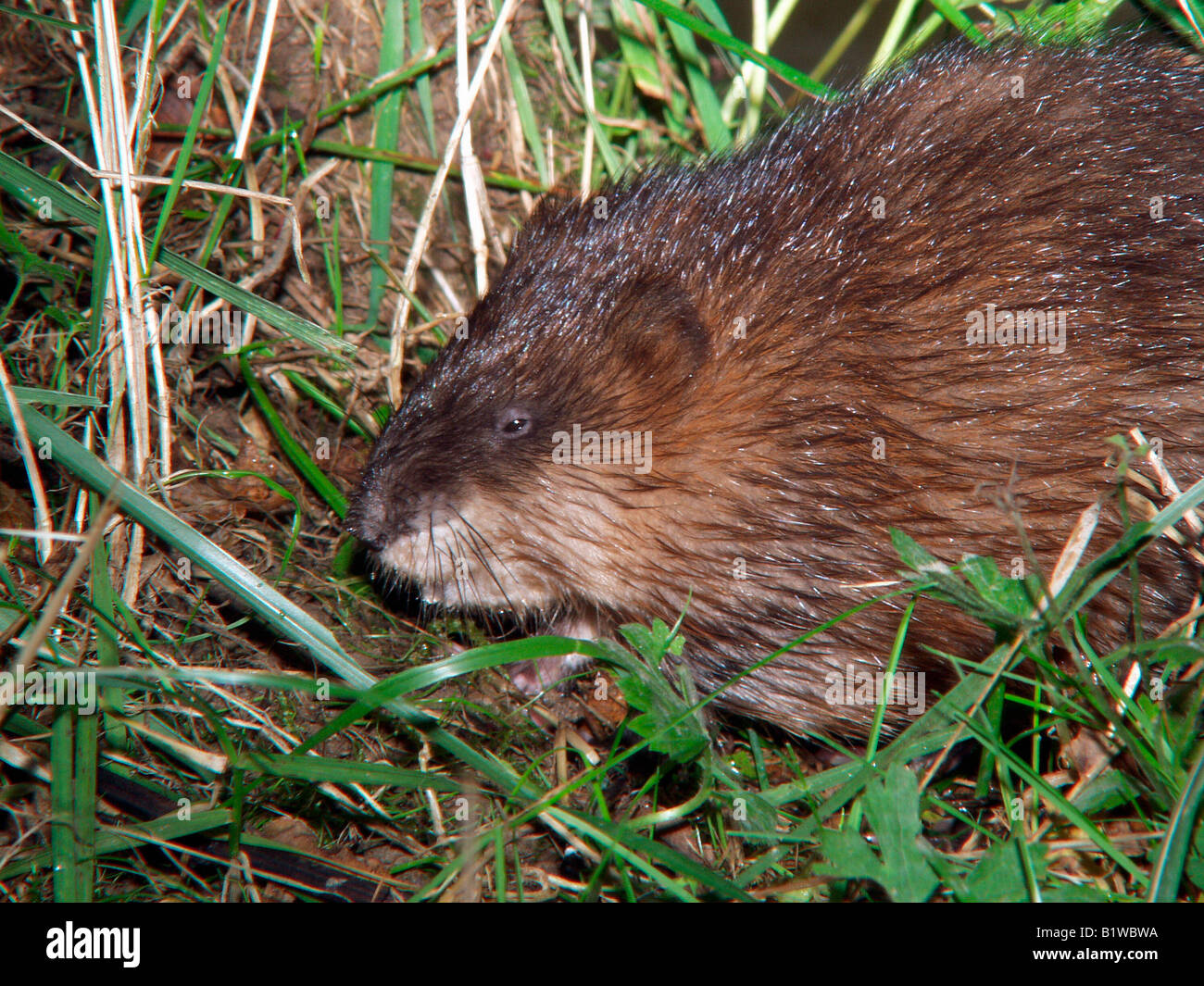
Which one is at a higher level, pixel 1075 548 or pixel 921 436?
pixel 921 436

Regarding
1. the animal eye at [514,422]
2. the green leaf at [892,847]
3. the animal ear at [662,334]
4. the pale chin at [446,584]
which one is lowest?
the green leaf at [892,847]

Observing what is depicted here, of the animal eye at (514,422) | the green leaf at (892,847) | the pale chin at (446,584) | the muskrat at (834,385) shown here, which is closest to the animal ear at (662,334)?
the muskrat at (834,385)

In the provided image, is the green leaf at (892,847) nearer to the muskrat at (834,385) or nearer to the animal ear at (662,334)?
the muskrat at (834,385)

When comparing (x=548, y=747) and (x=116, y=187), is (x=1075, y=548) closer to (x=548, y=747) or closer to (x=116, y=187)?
(x=548, y=747)

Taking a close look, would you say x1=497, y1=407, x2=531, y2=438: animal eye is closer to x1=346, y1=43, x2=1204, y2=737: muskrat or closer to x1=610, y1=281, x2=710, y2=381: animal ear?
x1=346, y1=43, x2=1204, y2=737: muskrat

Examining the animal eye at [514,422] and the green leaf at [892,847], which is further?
the animal eye at [514,422]

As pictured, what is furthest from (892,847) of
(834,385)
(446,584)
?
(446,584)

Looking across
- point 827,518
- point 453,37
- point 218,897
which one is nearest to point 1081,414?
point 827,518
